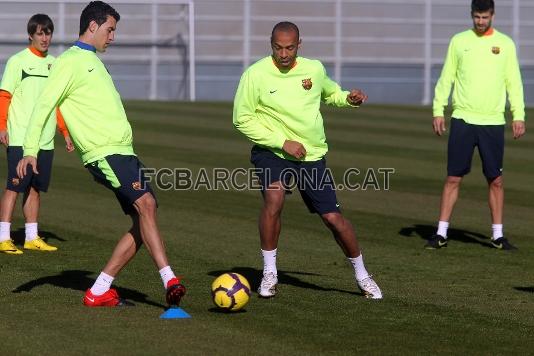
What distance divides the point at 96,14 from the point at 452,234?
19.9ft

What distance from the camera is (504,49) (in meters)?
12.9

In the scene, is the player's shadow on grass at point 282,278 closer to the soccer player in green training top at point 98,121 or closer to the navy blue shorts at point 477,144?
the soccer player in green training top at point 98,121

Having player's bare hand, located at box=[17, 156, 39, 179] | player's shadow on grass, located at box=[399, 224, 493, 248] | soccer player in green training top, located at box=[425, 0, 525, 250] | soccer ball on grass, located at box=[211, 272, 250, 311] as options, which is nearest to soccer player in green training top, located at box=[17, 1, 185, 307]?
player's bare hand, located at box=[17, 156, 39, 179]

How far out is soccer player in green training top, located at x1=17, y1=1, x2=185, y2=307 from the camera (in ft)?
29.0

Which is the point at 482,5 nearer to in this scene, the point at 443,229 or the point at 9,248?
the point at 443,229

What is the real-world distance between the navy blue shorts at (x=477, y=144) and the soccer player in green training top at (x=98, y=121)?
489 cm

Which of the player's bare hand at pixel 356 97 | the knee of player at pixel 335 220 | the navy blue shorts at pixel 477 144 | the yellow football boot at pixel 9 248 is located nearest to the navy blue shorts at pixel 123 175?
the knee of player at pixel 335 220

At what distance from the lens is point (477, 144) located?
13062 mm

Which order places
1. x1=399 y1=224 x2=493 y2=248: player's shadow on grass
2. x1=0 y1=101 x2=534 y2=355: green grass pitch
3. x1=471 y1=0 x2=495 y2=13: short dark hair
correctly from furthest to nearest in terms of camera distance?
x1=399 y1=224 x2=493 y2=248: player's shadow on grass, x1=471 y1=0 x2=495 y2=13: short dark hair, x1=0 y1=101 x2=534 y2=355: green grass pitch

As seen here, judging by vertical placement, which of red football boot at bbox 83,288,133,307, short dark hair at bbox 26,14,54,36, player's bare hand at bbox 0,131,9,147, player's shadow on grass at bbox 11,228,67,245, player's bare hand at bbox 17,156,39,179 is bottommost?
player's shadow on grass at bbox 11,228,67,245

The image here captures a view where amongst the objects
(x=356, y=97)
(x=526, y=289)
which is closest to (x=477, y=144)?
(x=526, y=289)

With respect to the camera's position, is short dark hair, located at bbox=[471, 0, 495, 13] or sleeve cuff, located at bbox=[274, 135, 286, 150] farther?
short dark hair, located at bbox=[471, 0, 495, 13]

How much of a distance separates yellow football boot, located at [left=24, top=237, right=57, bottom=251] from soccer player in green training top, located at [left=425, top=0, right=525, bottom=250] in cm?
365

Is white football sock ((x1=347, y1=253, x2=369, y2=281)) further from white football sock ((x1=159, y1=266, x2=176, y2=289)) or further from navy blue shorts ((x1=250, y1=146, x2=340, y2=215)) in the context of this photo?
white football sock ((x1=159, y1=266, x2=176, y2=289))
